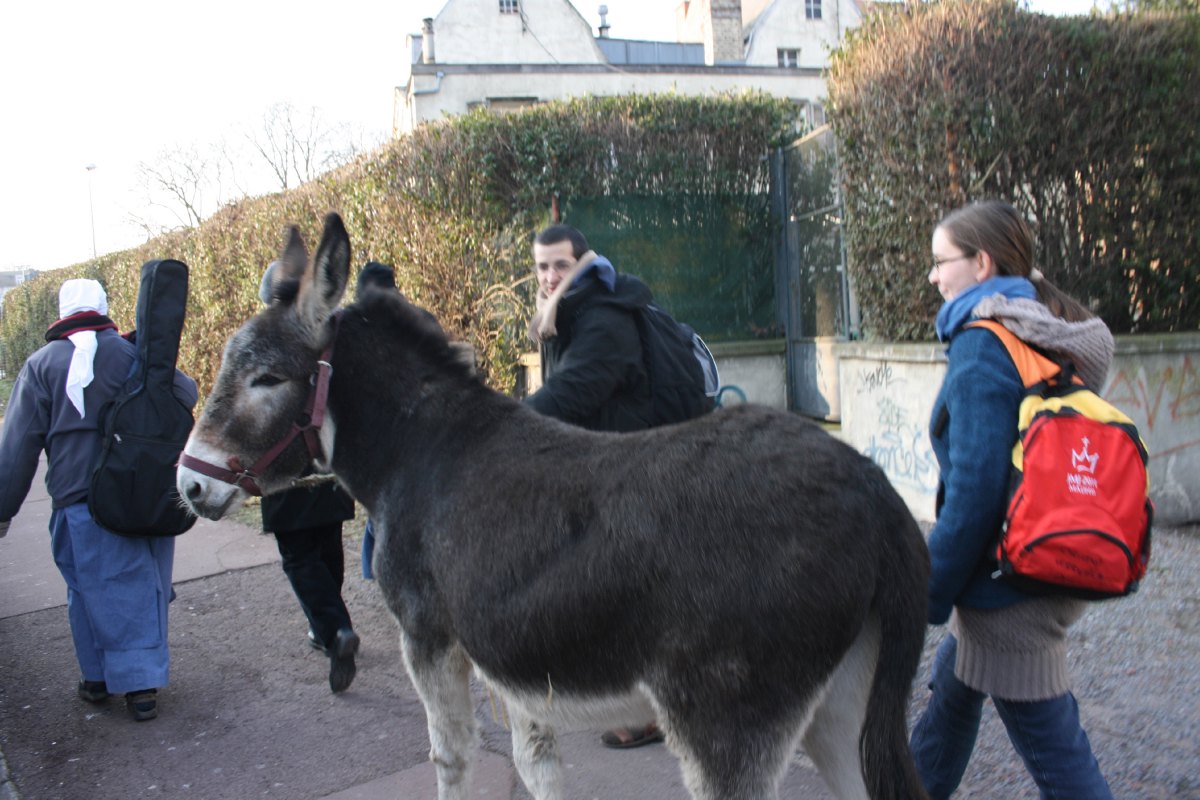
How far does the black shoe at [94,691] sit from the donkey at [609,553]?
281 centimetres

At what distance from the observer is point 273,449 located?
8.80 feet

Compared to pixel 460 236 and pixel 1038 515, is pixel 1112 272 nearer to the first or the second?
pixel 1038 515

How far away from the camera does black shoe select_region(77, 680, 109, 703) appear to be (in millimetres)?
4734

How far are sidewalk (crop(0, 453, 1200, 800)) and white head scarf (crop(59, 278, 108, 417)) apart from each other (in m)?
1.66

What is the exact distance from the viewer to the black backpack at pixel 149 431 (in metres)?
4.39

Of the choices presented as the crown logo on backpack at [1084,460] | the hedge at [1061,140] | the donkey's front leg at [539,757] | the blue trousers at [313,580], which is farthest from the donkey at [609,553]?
the hedge at [1061,140]

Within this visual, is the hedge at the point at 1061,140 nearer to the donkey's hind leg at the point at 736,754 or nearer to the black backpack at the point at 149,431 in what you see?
the black backpack at the point at 149,431

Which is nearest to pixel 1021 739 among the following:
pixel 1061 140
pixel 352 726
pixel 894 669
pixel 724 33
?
pixel 894 669

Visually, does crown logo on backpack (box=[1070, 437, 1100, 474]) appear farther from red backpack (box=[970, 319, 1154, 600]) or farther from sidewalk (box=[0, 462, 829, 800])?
sidewalk (box=[0, 462, 829, 800])

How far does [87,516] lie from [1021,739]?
4379 mm

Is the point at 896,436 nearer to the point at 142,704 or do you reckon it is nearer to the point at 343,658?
the point at 343,658

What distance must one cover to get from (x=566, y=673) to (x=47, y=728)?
3.75 m

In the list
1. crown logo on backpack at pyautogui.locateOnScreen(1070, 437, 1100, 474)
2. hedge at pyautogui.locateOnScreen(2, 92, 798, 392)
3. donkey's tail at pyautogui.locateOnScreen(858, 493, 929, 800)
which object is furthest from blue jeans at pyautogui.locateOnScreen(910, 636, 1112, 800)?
hedge at pyautogui.locateOnScreen(2, 92, 798, 392)

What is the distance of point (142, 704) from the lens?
4.53 meters
